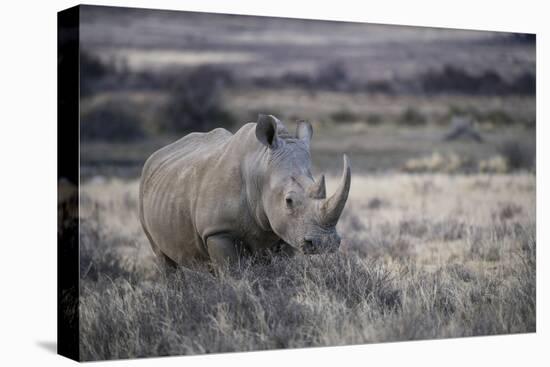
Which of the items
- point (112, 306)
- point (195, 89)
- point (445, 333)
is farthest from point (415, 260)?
point (112, 306)

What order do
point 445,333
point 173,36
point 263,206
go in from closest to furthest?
1. point 263,206
2. point 445,333
3. point 173,36

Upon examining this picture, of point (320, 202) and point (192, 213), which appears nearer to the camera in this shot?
point (320, 202)

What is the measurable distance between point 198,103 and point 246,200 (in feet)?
9.91

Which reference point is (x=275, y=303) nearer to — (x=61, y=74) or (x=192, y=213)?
(x=192, y=213)

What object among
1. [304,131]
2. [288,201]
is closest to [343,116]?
[304,131]

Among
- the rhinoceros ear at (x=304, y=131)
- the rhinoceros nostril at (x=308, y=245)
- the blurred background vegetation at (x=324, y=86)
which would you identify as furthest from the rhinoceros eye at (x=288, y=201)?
the blurred background vegetation at (x=324, y=86)

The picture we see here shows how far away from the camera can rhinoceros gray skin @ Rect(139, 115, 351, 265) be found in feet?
28.7

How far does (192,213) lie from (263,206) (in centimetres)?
79

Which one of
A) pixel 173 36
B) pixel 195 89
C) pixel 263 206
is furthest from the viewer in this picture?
pixel 195 89

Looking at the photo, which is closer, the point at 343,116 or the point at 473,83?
the point at 473,83

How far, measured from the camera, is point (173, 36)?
424 inches

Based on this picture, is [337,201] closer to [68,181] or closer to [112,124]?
[68,181]

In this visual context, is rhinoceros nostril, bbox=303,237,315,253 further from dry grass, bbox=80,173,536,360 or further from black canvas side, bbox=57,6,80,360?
black canvas side, bbox=57,6,80,360

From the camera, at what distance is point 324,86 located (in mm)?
12266
